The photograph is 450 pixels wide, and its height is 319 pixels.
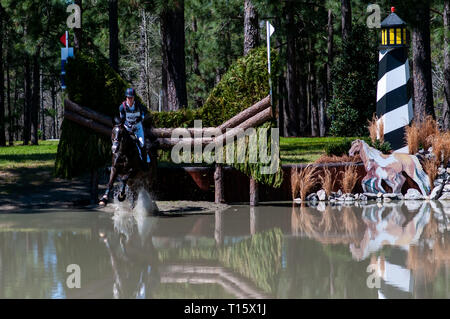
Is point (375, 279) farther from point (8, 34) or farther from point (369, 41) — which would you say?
point (8, 34)

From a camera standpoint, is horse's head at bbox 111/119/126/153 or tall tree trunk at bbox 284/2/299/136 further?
tall tree trunk at bbox 284/2/299/136

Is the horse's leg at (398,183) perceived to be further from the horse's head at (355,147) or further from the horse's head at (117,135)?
the horse's head at (117,135)

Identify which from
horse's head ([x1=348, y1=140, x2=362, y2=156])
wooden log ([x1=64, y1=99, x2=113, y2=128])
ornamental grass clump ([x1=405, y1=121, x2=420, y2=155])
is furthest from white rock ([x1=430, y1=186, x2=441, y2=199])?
wooden log ([x1=64, y1=99, x2=113, y2=128])

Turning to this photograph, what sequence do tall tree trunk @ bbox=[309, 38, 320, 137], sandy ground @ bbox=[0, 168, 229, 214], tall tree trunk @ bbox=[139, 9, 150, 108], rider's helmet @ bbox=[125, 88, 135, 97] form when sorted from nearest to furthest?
rider's helmet @ bbox=[125, 88, 135, 97], sandy ground @ bbox=[0, 168, 229, 214], tall tree trunk @ bbox=[309, 38, 320, 137], tall tree trunk @ bbox=[139, 9, 150, 108]

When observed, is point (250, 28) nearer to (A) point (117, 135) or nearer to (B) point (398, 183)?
(B) point (398, 183)

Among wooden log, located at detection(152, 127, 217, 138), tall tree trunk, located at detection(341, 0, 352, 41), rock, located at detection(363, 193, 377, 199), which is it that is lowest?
rock, located at detection(363, 193, 377, 199)

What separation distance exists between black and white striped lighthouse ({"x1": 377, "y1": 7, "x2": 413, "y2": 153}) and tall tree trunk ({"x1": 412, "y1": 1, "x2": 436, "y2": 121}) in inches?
152

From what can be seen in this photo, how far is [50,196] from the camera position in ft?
54.7

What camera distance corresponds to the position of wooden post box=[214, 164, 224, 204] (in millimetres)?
15986

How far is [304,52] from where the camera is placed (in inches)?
1777

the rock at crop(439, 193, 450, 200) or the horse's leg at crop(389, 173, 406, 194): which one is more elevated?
the horse's leg at crop(389, 173, 406, 194)

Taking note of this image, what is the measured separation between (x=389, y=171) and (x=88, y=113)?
7474mm

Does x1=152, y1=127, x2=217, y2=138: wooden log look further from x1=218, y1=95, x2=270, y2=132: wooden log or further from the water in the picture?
the water
